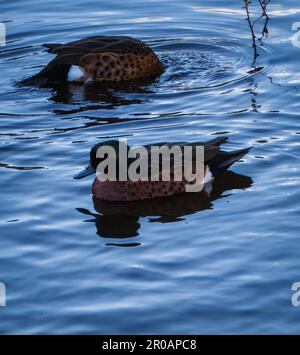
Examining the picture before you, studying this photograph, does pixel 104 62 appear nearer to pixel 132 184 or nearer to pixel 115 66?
pixel 115 66

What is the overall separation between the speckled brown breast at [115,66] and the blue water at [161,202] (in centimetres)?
19

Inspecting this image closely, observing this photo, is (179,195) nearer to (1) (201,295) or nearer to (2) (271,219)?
(2) (271,219)

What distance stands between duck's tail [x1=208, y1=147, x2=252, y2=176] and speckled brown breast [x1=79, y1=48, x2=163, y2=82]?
3.14m

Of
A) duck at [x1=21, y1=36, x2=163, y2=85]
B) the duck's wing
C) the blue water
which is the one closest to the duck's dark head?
the blue water

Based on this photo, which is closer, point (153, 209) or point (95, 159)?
point (153, 209)

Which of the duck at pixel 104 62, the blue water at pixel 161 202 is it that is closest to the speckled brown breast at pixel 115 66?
the duck at pixel 104 62

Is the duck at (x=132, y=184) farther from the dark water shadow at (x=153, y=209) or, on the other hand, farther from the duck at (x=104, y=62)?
the duck at (x=104, y=62)

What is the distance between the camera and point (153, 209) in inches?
353

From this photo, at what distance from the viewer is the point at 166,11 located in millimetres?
14320

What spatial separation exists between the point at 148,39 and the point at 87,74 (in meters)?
1.53

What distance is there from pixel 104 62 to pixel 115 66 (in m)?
0.13

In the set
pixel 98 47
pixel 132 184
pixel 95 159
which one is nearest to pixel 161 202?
pixel 132 184

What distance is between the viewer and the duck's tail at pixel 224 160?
30.5 feet
